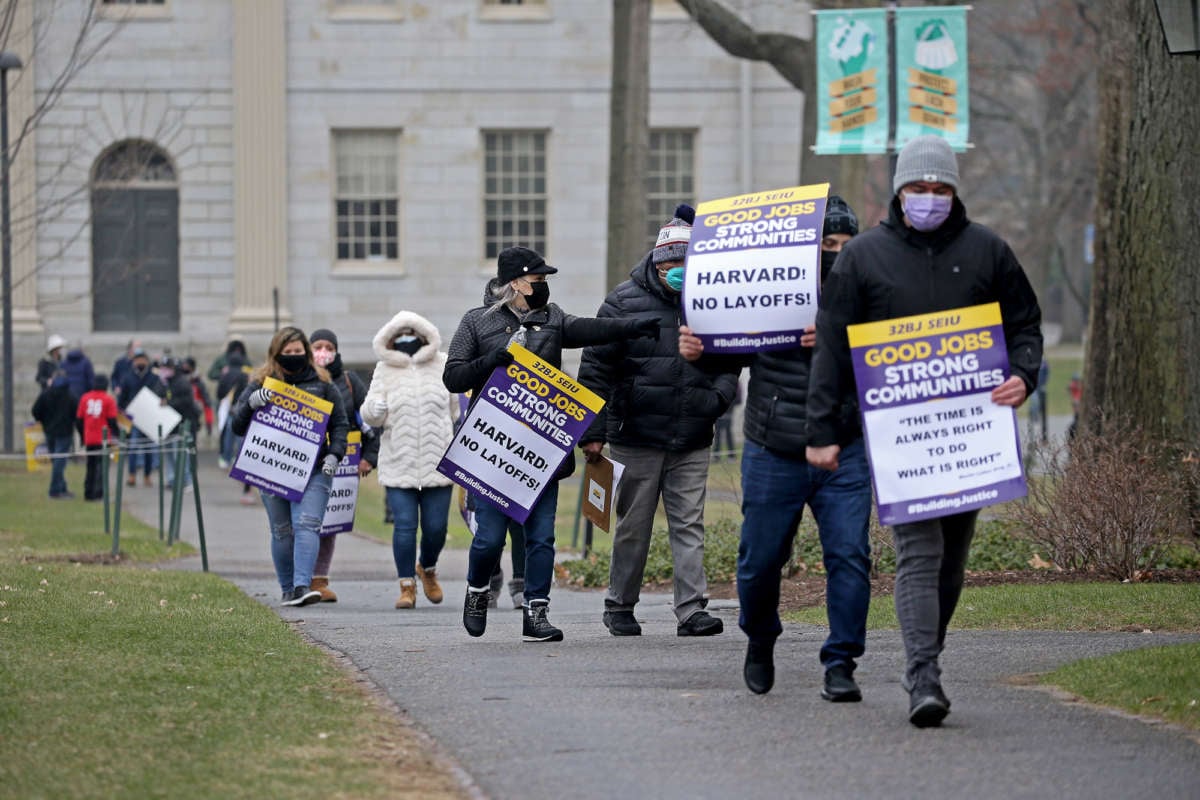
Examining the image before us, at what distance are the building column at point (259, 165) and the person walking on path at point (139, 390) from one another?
759cm

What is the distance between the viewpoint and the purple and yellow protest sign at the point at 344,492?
12922 millimetres

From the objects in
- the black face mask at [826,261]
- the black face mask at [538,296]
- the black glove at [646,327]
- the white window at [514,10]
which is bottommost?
the black glove at [646,327]

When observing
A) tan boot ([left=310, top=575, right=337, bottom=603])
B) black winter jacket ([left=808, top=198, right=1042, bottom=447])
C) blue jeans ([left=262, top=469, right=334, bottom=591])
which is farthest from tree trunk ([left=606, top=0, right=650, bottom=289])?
black winter jacket ([left=808, top=198, right=1042, bottom=447])

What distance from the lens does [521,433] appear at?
9492 mm

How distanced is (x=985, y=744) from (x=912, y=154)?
2010mm

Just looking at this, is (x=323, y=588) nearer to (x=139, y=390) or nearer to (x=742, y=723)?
(x=742, y=723)

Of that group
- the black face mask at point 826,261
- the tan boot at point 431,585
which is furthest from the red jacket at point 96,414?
the black face mask at point 826,261

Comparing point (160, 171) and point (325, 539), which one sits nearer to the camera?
point (325, 539)

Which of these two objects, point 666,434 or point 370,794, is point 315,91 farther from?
point 370,794

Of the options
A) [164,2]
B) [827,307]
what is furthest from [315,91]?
[827,307]

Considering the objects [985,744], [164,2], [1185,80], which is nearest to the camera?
[985,744]

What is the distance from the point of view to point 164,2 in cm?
3484

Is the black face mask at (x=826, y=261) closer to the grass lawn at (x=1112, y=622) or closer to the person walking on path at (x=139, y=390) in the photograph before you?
the grass lawn at (x=1112, y=622)

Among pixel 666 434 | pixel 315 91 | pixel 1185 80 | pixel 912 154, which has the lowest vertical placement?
pixel 666 434
